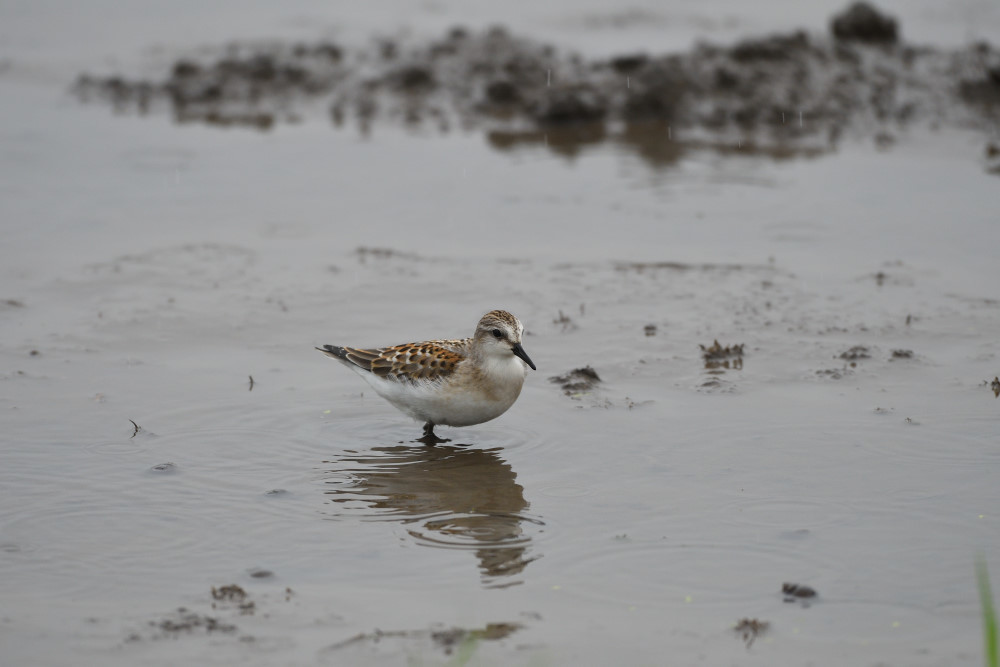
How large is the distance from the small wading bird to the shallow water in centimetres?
30

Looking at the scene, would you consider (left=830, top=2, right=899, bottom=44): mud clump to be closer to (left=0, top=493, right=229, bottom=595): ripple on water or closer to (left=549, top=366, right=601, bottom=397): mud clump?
(left=549, top=366, right=601, bottom=397): mud clump

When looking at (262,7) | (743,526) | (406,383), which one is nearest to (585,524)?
(743,526)

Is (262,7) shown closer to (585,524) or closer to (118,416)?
(118,416)

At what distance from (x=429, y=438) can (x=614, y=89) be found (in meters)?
10.3

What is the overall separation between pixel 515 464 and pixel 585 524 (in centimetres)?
118

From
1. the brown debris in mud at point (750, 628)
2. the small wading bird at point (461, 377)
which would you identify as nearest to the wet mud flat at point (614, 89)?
the small wading bird at point (461, 377)

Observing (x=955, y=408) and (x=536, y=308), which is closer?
(x=955, y=408)

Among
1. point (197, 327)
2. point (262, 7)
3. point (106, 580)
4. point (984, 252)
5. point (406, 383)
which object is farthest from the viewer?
point (262, 7)

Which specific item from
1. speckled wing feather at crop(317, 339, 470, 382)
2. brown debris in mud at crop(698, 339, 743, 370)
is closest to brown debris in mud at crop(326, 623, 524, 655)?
speckled wing feather at crop(317, 339, 470, 382)

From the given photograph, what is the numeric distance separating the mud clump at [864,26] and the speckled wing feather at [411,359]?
42.4 ft

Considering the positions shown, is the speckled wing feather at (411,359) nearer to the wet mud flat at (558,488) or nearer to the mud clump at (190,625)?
the wet mud flat at (558,488)

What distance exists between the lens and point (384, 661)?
5.54 m

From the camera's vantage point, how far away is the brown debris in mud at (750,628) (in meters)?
5.73

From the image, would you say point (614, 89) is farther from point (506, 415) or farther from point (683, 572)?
point (683, 572)
